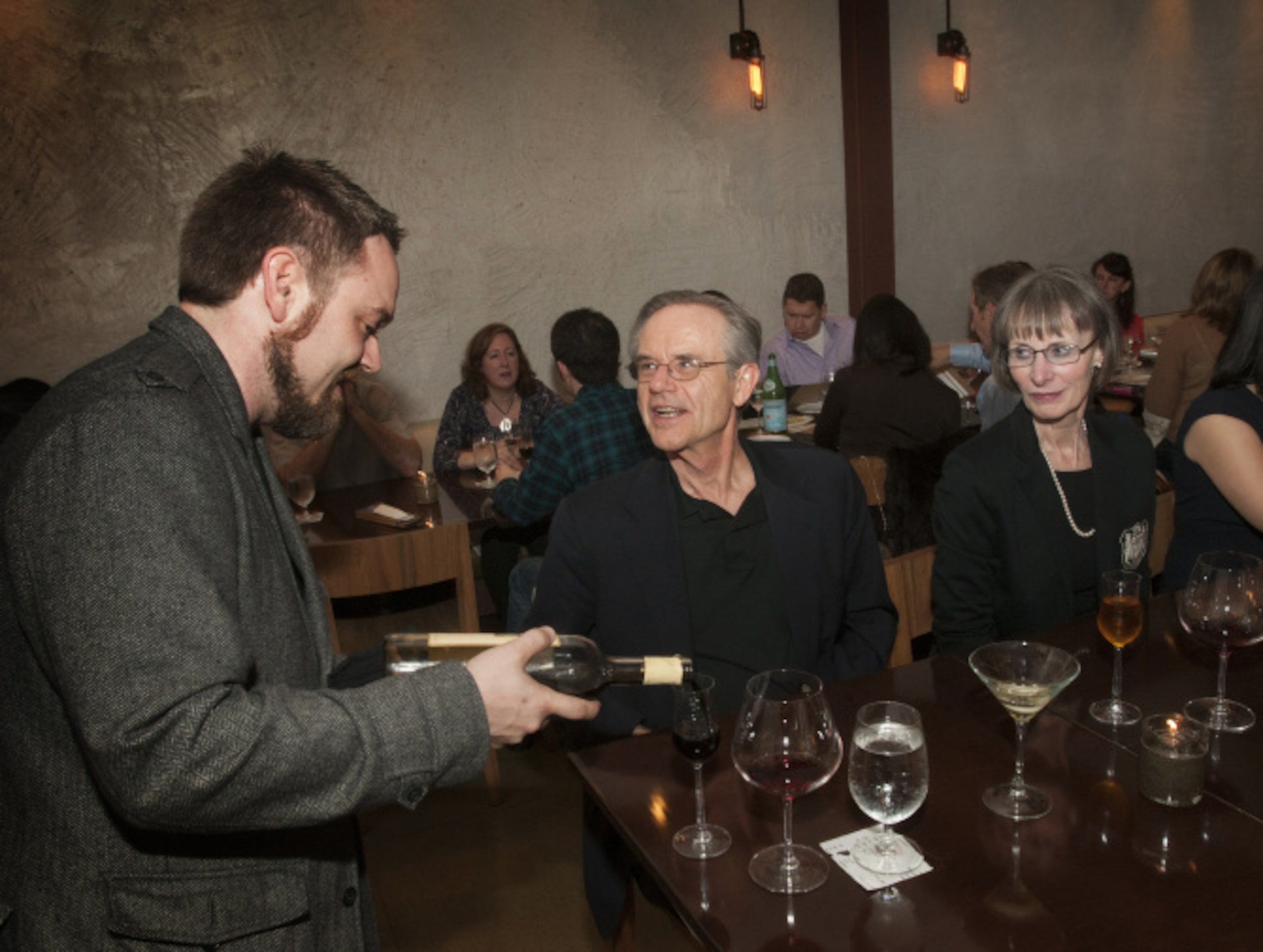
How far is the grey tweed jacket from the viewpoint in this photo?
101 cm

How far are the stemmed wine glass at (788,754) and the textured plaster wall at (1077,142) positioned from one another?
5.89 meters

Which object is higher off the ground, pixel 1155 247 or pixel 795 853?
pixel 1155 247

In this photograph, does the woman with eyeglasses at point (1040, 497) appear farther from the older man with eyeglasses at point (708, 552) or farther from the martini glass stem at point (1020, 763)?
the martini glass stem at point (1020, 763)

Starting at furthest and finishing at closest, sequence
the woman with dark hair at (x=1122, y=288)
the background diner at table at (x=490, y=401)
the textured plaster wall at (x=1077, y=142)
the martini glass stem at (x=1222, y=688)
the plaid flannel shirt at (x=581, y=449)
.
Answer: the textured plaster wall at (x=1077, y=142)
the woman with dark hair at (x=1122, y=288)
the background diner at table at (x=490, y=401)
the plaid flannel shirt at (x=581, y=449)
the martini glass stem at (x=1222, y=688)

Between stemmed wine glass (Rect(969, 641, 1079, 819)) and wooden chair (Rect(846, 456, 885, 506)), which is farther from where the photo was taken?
wooden chair (Rect(846, 456, 885, 506))

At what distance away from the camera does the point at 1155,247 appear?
7773mm

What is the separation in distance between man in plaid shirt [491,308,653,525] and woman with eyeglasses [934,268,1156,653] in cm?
123

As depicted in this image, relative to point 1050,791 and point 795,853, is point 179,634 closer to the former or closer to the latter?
point 795,853

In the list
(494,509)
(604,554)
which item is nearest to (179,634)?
(604,554)

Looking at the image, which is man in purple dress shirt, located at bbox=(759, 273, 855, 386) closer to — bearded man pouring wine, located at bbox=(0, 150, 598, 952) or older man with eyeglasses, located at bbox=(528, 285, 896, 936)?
older man with eyeglasses, located at bbox=(528, 285, 896, 936)

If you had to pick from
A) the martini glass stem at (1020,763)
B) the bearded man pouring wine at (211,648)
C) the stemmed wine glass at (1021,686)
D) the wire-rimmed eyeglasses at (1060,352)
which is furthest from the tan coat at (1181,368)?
the bearded man pouring wine at (211,648)

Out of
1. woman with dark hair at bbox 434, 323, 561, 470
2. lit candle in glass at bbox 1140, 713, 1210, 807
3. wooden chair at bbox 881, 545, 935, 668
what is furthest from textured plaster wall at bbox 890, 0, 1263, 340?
lit candle in glass at bbox 1140, 713, 1210, 807

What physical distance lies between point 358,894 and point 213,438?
69cm

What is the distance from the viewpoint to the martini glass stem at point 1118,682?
160 centimetres
